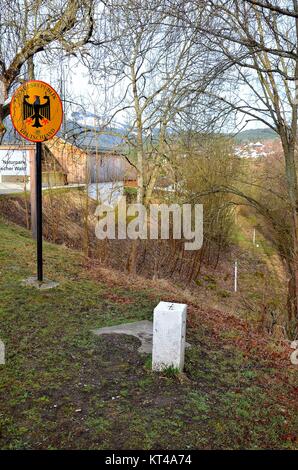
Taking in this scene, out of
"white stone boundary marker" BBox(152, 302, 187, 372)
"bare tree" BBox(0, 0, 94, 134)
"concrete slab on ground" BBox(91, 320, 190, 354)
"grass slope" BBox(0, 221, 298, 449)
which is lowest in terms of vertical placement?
"grass slope" BBox(0, 221, 298, 449)

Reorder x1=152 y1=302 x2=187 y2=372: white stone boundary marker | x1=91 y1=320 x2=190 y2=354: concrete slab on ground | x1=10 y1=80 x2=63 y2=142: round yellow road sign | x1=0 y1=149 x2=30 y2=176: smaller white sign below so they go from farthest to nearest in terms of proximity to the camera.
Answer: x1=0 y1=149 x2=30 y2=176: smaller white sign below, x1=10 y1=80 x2=63 y2=142: round yellow road sign, x1=91 y1=320 x2=190 y2=354: concrete slab on ground, x1=152 y1=302 x2=187 y2=372: white stone boundary marker

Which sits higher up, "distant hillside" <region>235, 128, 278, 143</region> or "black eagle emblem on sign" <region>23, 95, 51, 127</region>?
"distant hillside" <region>235, 128, 278, 143</region>

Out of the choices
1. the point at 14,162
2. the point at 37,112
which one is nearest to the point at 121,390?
the point at 37,112

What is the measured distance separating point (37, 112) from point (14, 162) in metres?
5.77

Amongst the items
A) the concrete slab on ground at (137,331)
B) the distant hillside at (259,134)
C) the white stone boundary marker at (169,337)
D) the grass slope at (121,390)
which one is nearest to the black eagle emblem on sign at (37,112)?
the grass slope at (121,390)

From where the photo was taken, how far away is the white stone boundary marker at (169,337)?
397 cm

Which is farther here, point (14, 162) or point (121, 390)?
point (14, 162)

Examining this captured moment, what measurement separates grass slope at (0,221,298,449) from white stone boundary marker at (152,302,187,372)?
15cm

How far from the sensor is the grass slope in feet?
10.2

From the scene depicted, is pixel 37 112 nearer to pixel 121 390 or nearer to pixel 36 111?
pixel 36 111

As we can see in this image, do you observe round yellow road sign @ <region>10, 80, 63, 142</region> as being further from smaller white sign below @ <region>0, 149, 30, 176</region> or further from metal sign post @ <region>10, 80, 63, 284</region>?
smaller white sign below @ <region>0, 149, 30, 176</region>

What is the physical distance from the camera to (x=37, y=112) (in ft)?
20.2

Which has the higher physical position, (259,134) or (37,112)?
(259,134)

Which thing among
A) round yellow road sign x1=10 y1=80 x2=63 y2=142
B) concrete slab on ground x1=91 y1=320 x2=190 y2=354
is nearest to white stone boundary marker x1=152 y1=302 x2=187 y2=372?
concrete slab on ground x1=91 y1=320 x2=190 y2=354
